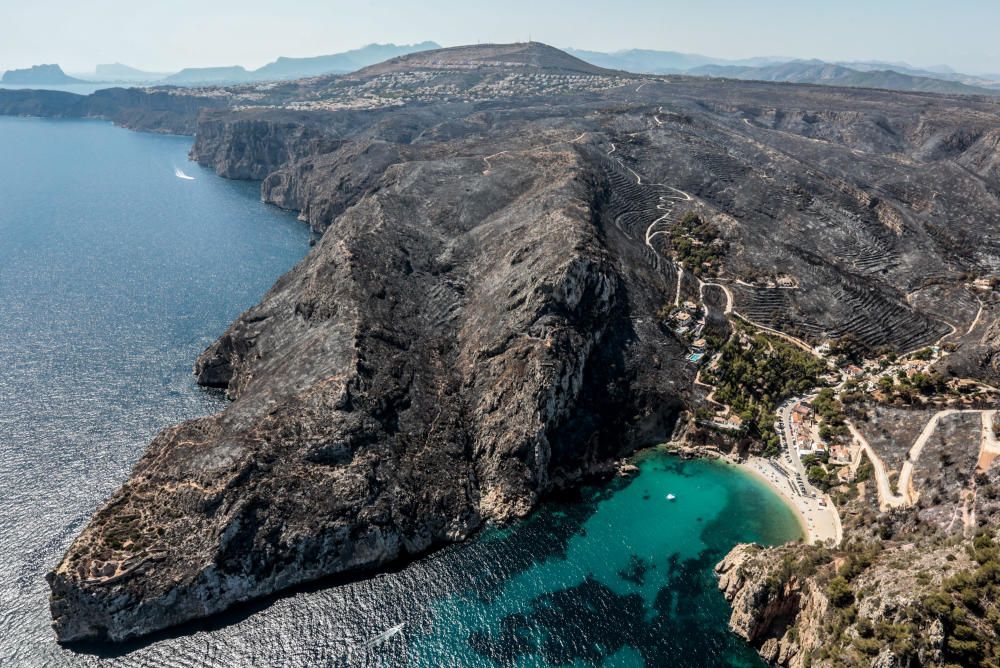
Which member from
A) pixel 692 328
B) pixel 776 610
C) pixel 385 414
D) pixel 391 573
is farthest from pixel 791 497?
pixel 385 414

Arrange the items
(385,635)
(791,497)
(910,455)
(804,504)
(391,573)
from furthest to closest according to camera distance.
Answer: (791,497) < (804,504) < (910,455) < (391,573) < (385,635)

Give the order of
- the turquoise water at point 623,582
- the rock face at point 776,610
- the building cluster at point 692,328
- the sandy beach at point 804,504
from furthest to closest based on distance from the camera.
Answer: the building cluster at point 692,328, the sandy beach at point 804,504, the turquoise water at point 623,582, the rock face at point 776,610

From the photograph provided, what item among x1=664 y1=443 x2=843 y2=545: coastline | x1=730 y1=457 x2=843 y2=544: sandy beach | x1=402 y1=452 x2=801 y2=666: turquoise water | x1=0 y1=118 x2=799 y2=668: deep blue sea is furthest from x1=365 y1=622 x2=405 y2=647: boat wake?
x1=730 y1=457 x2=843 y2=544: sandy beach

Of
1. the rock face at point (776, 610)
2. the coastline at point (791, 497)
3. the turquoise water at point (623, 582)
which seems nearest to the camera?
the rock face at point (776, 610)

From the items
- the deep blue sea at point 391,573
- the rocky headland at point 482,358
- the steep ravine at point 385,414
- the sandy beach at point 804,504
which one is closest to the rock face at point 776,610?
the rocky headland at point 482,358

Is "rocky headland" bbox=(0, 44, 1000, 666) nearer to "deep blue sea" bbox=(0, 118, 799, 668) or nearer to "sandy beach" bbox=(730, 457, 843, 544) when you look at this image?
"deep blue sea" bbox=(0, 118, 799, 668)

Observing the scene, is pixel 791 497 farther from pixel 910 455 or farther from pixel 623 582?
pixel 623 582

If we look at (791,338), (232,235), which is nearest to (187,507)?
(791,338)

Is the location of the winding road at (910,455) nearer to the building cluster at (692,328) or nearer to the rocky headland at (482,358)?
the rocky headland at (482,358)

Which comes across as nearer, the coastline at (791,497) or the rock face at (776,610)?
the rock face at (776,610)
